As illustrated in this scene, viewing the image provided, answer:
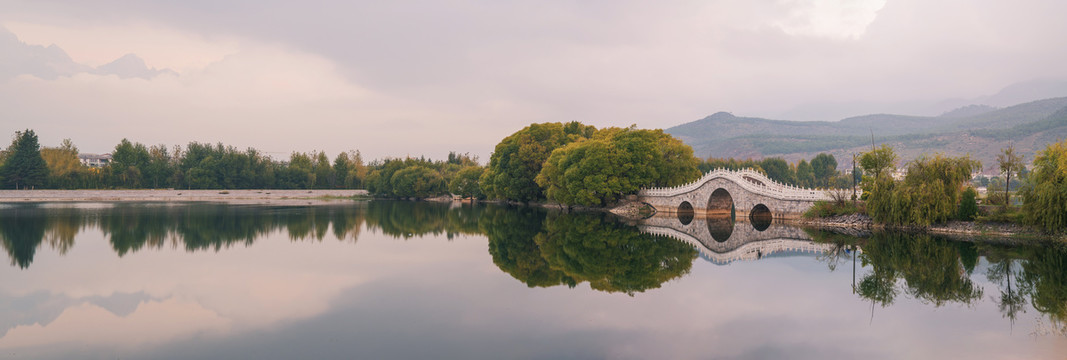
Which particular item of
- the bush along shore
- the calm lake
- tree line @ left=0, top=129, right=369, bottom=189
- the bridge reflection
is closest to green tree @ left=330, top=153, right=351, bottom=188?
tree line @ left=0, top=129, right=369, bottom=189

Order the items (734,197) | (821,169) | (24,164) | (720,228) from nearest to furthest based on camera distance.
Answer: (720,228)
(734,197)
(24,164)
(821,169)

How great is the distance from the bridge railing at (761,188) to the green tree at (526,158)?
A: 46.3 ft

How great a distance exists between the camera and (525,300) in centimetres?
1225

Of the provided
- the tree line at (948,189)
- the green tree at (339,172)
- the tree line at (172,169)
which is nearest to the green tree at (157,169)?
the tree line at (172,169)

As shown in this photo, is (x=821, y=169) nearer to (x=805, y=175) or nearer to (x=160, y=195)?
(x=805, y=175)

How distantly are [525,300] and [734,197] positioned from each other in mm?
25581

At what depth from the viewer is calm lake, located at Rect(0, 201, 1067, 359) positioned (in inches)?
351

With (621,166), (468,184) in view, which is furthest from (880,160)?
(468,184)

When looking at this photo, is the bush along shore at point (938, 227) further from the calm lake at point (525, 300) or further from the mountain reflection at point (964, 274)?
the calm lake at point (525, 300)

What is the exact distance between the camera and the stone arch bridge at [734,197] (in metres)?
30.7

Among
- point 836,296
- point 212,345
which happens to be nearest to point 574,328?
point 212,345

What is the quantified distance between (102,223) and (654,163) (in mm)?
32715

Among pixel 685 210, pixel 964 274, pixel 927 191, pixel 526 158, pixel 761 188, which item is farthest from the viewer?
pixel 526 158

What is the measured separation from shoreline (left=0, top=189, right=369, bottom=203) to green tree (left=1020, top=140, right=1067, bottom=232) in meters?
69.8
